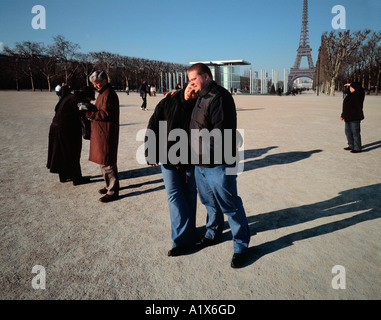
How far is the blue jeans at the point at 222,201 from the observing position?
2.25 meters

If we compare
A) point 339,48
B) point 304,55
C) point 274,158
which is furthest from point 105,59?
point 304,55

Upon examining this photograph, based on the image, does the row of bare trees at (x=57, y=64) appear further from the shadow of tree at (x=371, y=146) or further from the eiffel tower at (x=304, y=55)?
the eiffel tower at (x=304, y=55)

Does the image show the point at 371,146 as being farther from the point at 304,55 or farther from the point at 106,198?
the point at 304,55

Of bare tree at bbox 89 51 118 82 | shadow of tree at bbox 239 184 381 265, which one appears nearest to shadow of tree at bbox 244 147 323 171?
shadow of tree at bbox 239 184 381 265

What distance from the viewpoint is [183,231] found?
2.55 meters

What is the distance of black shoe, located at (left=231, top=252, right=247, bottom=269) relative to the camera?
232 cm

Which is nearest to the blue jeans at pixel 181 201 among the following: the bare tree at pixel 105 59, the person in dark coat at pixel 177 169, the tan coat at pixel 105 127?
the person in dark coat at pixel 177 169

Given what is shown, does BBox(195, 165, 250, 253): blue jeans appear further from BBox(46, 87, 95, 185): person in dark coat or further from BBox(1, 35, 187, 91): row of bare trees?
BBox(1, 35, 187, 91): row of bare trees

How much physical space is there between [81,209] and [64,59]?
161 ft

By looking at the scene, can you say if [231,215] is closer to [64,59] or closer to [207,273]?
[207,273]

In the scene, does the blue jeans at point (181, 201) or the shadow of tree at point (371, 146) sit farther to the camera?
the shadow of tree at point (371, 146)

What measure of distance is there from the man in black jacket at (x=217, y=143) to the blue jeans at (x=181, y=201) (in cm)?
22

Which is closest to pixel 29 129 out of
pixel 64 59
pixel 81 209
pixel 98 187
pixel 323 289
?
pixel 98 187

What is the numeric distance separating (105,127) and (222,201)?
83.2 inches
